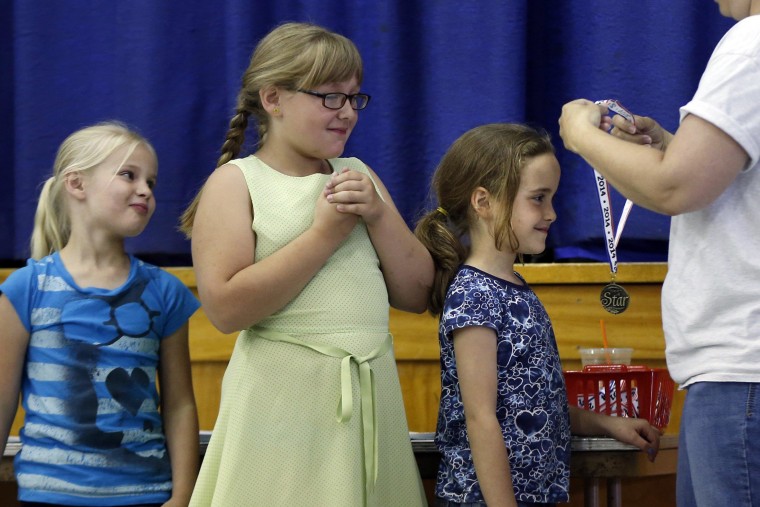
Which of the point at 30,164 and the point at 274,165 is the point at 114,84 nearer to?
the point at 30,164

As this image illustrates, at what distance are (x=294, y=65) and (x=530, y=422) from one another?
0.71 m

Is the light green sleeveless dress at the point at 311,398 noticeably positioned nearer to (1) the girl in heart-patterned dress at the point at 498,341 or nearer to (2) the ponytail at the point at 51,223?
(1) the girl in heart-patterned dress at the point at 498,341

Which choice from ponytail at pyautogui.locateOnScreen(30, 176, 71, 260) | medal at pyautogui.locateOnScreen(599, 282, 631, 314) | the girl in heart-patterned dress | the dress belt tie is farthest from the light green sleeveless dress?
medal at pyautogui.locateOnScreen(599, 282, 631, 314)

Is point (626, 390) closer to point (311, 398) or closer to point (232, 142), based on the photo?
point (311, 398)

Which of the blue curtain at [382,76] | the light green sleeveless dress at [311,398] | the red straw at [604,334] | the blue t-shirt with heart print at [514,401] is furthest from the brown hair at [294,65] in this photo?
the red straw at [604,334]

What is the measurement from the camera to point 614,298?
6.97 ft

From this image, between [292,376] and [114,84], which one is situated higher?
[114,84]

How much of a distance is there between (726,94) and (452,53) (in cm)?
112

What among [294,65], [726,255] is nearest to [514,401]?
[726,255]

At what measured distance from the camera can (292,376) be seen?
162 cm

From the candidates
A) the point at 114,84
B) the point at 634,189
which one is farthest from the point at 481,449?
the point at 114,84

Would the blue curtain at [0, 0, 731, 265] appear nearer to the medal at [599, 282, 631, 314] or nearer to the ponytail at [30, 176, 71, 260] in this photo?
the medal at [599, 282, 631, 314]

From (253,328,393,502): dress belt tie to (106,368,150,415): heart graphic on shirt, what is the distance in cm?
30

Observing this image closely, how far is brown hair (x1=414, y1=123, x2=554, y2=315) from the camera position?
1771 millimetres
